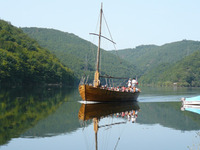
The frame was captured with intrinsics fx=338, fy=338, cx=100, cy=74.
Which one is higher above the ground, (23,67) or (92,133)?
(23,67)

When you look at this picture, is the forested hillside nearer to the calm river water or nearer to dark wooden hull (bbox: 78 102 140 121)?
dark wooden hull (bbox: 78 102 140 121)

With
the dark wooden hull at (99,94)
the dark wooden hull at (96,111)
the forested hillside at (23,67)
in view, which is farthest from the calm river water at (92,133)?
the forested hillside at (23,67)

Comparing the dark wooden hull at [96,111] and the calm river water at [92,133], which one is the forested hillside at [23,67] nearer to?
the dark wooden hull at [96,111]

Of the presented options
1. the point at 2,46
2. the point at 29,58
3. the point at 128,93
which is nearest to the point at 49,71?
the point at 29,58

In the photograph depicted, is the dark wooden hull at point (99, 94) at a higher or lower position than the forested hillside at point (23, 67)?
lower

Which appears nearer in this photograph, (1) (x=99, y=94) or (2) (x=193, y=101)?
(2) (x=193, y=101)

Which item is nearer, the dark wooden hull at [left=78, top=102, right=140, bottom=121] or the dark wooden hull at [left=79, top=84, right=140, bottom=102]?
the dark wooden hull at [left=78, top=102, right=140, bottom=121]

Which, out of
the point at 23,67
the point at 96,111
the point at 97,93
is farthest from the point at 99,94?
the point at 23,67

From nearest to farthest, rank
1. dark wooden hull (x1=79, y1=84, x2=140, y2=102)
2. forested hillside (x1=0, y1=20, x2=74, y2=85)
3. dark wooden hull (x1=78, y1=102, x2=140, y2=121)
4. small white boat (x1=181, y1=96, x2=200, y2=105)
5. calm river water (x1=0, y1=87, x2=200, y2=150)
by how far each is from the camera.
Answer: calm river water (x1=0, y1=87, x2=200, y2=150) < dark wooden hull (x1=78, y1=102, x2=140, y2=121) < small white boat (x1=181, y1=96, x2=200, y2=105) < dark wooden hull (x1=79, y1=84, x2=140, y2=102) < forested hillside (x1=0, y1=20, x2=74, y2=85)

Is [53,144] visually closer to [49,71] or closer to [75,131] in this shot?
[75,131]

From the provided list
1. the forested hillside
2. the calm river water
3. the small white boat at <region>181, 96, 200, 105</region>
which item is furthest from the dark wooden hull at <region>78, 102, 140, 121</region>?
the forested hillside

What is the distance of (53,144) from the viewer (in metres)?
18.4

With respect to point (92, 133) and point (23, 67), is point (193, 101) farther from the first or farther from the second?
point (23, 67)

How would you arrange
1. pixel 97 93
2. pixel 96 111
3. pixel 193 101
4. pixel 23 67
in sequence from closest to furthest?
pixel 96 111
pixel 193 101
pixel 97 93
pixel 23 67
